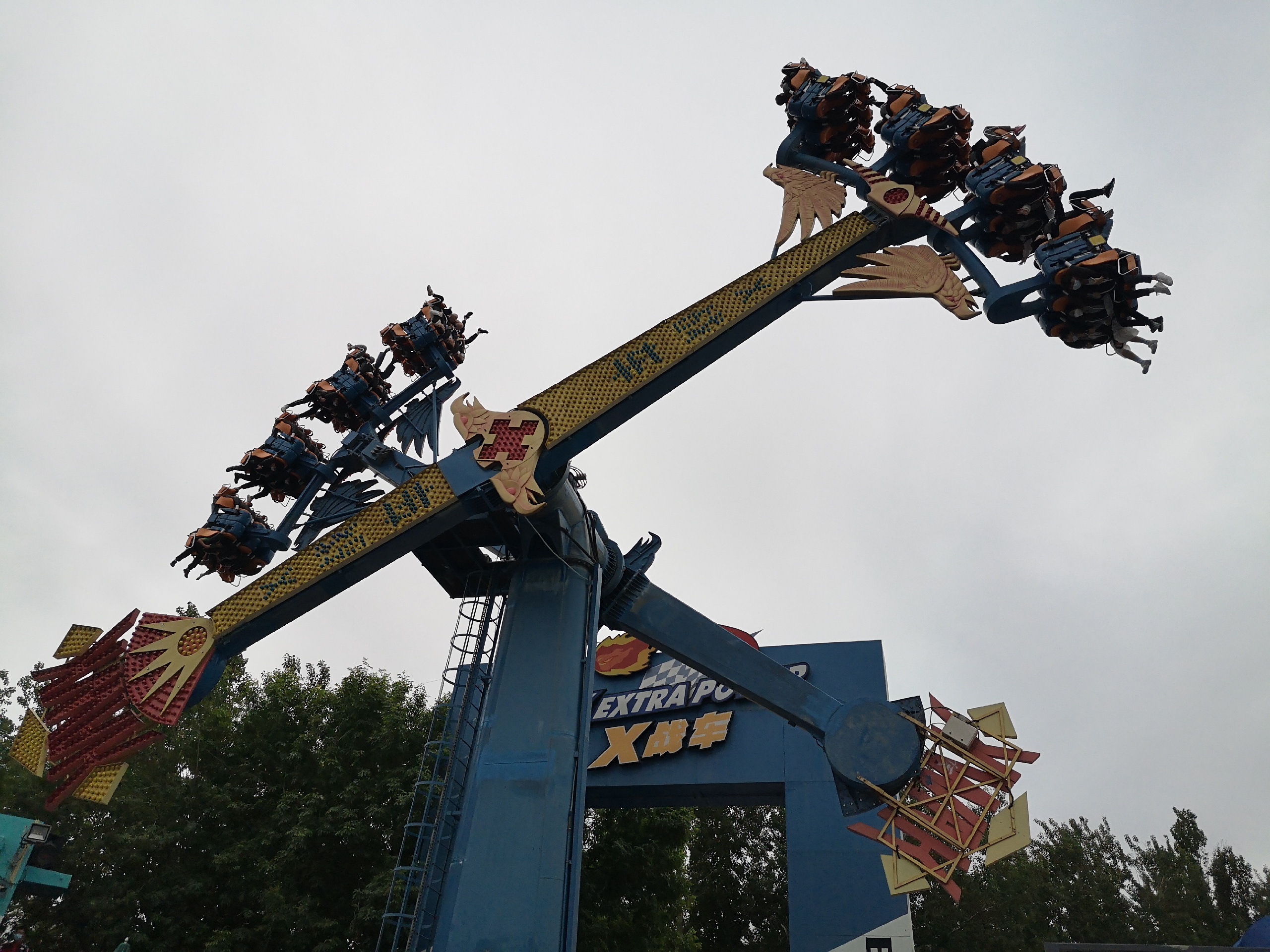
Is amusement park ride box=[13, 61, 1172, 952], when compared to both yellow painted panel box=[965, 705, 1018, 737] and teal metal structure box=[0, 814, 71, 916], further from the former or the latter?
teal metal structure box=[0, 814, 71, 916]

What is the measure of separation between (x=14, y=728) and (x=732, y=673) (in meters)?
19.6

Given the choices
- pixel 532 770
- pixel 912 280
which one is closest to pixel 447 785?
pixel 532 770

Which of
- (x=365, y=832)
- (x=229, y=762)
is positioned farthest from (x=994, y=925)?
(x=229, y=762)

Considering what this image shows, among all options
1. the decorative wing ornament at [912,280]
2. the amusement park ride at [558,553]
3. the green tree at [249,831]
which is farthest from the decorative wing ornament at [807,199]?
the green tree at [249,831]

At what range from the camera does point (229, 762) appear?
19797 millimetres

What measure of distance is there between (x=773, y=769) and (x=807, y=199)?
11.1 metres

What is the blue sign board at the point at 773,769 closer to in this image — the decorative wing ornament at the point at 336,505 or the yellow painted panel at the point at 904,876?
the yellow painted panel at the point at 904,876

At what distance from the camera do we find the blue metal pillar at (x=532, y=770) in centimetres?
854

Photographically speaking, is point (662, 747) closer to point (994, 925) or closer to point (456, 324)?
point (456, 324)

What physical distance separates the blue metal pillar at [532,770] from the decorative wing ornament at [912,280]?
4.33 meters

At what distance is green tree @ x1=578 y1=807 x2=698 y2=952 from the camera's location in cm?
1892

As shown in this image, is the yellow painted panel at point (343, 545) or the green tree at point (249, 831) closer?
the yellow painted panel at point (343, 545)

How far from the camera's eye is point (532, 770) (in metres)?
9.21

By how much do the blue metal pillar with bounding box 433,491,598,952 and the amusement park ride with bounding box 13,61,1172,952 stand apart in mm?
24
